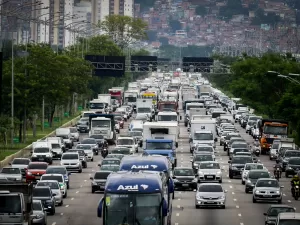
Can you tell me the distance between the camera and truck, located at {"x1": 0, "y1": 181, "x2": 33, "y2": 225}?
4556cm

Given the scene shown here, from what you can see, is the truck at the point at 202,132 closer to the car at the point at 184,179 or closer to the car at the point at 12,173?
the car at the point at 184,179

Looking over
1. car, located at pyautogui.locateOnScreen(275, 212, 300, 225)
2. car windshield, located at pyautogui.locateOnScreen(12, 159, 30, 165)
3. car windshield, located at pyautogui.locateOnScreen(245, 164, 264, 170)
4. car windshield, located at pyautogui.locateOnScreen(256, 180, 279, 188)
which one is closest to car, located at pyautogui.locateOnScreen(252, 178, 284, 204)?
car windshield, located at pyautogui.locateOnScreen(256, 180, 279, 188)

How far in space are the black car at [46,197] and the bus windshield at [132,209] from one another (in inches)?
591

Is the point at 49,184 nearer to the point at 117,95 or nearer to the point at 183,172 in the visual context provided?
the point at 183,172

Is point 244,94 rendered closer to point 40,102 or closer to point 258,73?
point 258,73

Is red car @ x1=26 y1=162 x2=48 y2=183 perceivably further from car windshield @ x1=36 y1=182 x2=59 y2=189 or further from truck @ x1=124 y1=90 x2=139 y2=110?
truck @ x1=124 y1=90 x2=139 y2=110

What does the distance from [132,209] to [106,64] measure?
13435cm

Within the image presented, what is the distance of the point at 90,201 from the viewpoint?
65812 millimetres

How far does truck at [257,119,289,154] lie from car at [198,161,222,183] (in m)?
26.8

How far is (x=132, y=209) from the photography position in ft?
143

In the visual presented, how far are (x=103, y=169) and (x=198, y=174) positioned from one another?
590 cm

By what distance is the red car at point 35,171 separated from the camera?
2926 inches

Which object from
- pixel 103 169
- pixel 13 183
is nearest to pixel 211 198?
pixel 103 169

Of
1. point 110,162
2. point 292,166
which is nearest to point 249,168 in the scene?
point 292,166
